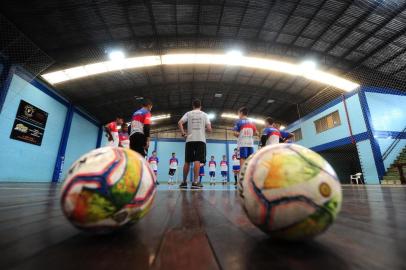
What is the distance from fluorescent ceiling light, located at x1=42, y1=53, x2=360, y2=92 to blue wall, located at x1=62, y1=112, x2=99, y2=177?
3470mm

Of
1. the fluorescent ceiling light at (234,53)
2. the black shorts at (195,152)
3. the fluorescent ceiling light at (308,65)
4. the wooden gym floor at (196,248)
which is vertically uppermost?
the fluorescent ceiling light at (234,53)

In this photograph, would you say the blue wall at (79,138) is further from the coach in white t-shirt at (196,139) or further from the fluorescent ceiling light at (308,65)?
the fluorescent ceiling light at (308,65)

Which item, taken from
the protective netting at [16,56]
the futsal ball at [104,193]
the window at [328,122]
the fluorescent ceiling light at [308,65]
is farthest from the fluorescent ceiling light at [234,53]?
the futsal ball at [104,193]

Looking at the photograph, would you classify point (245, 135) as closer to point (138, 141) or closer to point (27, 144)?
point (138, 141)

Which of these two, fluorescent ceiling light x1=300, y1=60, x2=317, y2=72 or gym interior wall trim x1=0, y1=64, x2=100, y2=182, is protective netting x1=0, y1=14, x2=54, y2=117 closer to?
gym interior wall trim x1=0, y1=64, x2=100, y2=182

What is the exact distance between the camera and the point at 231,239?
2.70 ft

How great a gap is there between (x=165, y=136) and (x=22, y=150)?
13.8 m

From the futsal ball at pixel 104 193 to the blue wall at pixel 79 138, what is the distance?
12.8 meters

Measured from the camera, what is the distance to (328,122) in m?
13.6

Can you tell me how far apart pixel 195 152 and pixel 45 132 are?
9.56 metres

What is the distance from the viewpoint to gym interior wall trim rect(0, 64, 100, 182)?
7902mm

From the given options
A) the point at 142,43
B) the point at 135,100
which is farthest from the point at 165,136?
the point at 142,43

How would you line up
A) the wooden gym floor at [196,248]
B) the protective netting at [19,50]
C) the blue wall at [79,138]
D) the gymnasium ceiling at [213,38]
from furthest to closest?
1. the blue wall at [79,138]
2. the gymnasium ceiling at [213,38]
3. the protective netting at [19,50]
4. the wooden gym floor at [196,248]

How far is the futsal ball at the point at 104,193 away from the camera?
79 centimetres
